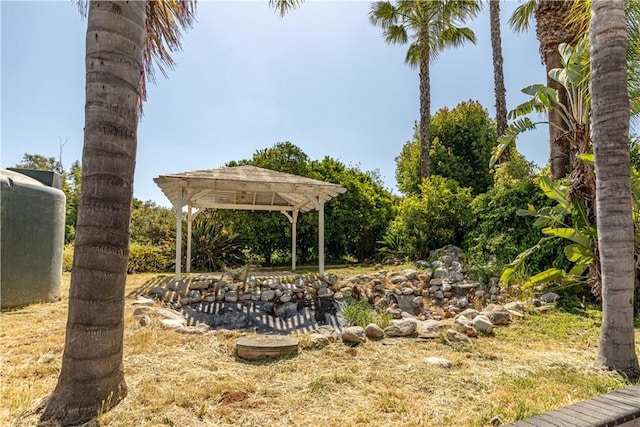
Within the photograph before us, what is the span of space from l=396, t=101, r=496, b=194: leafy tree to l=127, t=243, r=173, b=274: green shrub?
9.82 metres

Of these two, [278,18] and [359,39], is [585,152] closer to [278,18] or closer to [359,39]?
[278,18]

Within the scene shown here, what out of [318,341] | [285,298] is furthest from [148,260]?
[318,341]

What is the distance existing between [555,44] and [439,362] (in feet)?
25.5

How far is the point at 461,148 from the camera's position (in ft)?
51.4

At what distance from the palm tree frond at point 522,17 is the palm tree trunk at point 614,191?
844cm

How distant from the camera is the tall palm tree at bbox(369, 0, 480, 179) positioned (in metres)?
11.8

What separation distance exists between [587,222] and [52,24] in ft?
25.9

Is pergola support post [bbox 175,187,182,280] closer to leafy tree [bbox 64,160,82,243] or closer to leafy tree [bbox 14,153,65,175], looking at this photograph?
leafy tree [bbox 64,160,82,243]

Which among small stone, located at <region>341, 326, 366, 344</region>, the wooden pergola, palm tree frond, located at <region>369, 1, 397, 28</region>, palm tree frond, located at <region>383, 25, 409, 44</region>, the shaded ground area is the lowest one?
the shaded ground area

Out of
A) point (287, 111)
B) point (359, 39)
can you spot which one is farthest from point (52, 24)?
point (359, 39)

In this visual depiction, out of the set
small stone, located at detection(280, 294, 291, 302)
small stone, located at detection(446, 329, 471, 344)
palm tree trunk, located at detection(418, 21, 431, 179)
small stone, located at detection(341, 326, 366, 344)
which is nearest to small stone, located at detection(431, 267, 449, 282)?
small stone, located at detection(280, 294, 291, 302)

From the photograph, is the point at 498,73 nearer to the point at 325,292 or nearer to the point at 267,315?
the point at 325,292

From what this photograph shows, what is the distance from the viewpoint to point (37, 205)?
5094mm

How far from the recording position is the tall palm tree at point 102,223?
2.11 meters
